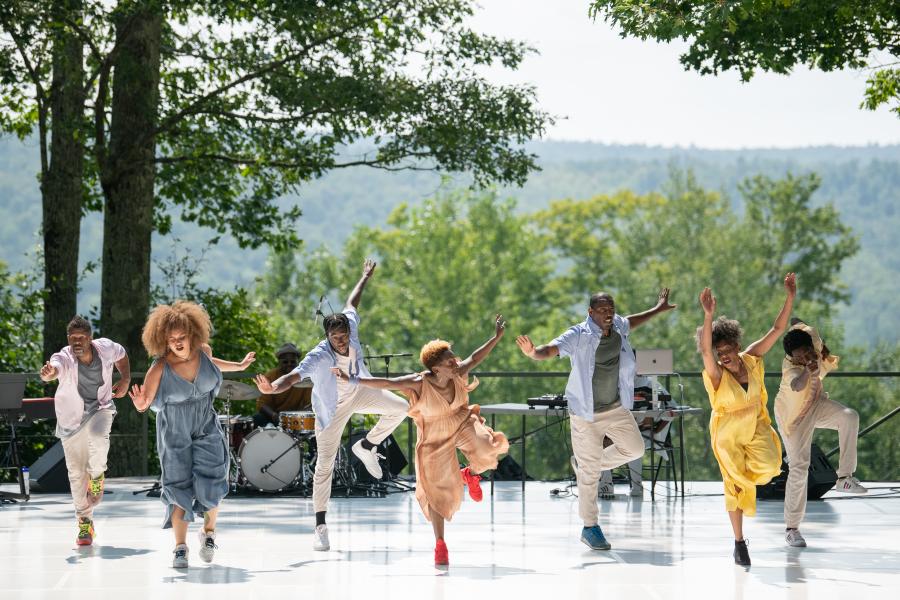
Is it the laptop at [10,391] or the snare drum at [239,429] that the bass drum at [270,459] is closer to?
the snare drum at [239,429]

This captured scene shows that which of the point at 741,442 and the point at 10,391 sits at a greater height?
the point at 741,442

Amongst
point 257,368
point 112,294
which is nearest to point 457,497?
point 112,294

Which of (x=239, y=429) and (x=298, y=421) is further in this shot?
(x=239, y=429)

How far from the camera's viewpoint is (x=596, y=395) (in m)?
10.0

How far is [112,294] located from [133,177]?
1674 millimetres

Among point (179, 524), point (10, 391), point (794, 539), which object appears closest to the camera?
point (179, 524)

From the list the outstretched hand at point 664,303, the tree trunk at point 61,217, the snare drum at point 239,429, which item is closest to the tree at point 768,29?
the outstretched hand at point 664,303

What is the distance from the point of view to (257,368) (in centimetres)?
2389

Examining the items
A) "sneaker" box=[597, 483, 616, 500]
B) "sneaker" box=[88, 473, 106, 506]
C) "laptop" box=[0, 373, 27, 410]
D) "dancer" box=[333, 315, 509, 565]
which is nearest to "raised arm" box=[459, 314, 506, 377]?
"dancer" box=[333, 315, 509, 565]

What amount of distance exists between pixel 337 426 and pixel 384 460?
506 cm

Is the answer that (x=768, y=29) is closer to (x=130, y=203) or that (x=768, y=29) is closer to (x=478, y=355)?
(x=478, y=355)

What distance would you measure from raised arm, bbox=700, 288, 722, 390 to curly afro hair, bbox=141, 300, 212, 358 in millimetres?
3112

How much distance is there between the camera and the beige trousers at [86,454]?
410 inches

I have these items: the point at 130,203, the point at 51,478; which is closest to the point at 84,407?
the point at 51,478
